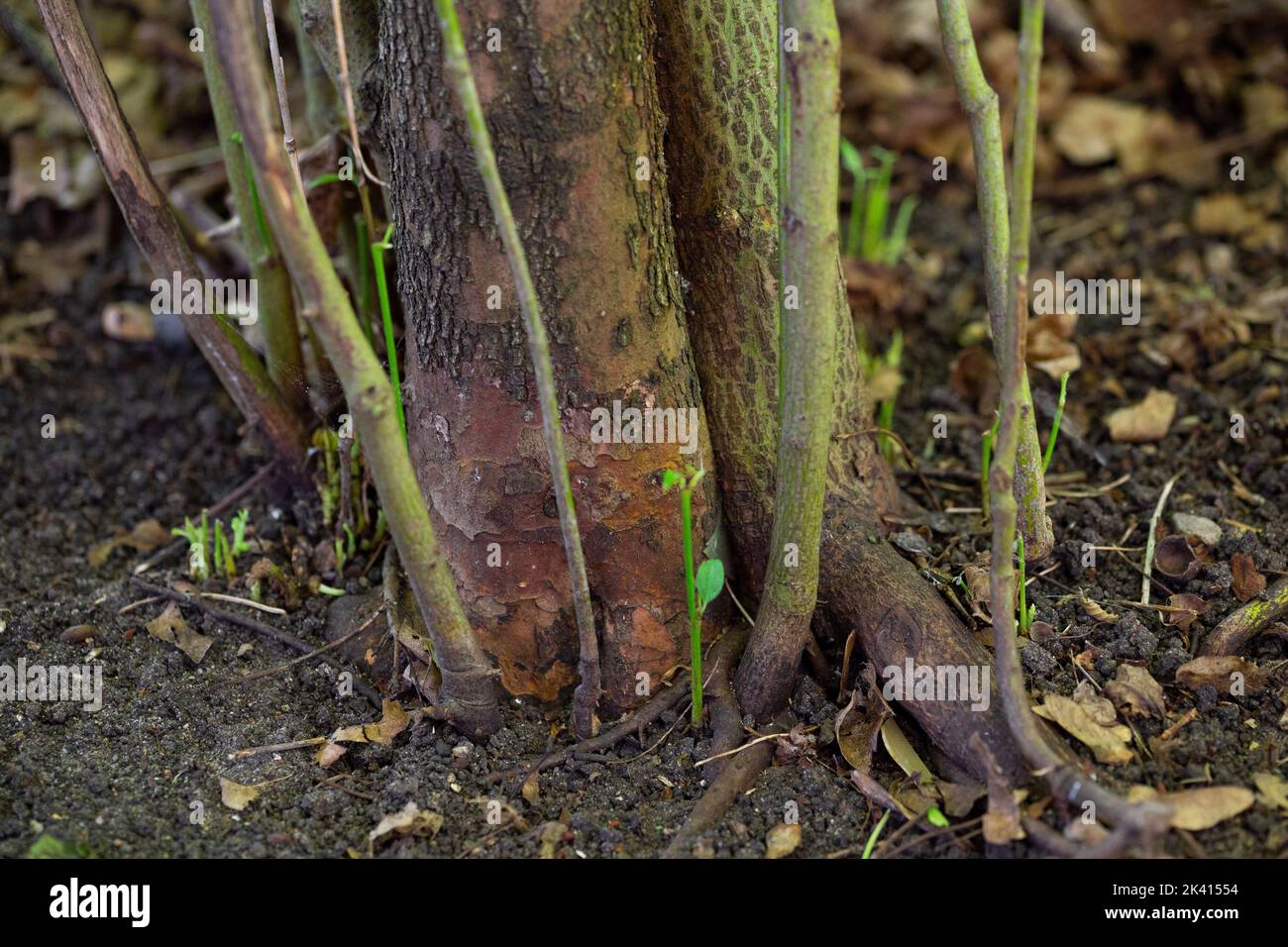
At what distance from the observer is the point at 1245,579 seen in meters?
1.92

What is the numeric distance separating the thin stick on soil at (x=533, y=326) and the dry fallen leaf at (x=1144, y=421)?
47.7 inches

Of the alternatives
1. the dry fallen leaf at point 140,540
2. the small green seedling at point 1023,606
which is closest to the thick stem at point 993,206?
the small green seedling at point 1023,606

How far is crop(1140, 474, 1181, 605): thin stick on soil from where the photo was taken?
6.45 ft

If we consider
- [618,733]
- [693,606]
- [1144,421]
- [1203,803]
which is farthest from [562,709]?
[1144,421]

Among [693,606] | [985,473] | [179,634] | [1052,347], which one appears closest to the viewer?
[693,606]

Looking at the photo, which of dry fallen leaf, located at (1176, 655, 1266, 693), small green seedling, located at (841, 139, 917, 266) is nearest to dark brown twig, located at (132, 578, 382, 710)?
dry fallen leaf, located at (1176, 655, 1266, 693)

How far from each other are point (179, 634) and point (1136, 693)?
58.7 inches

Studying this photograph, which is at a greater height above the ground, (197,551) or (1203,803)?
(197,551)

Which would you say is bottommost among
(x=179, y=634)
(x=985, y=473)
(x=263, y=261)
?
(x=179, y=634)

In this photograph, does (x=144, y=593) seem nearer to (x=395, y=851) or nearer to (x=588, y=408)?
(x=395, y=851)

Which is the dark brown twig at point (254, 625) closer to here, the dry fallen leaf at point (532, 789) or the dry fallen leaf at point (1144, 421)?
the dry fallen leaf at point (532, 789)

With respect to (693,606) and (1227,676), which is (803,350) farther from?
(1227,676)

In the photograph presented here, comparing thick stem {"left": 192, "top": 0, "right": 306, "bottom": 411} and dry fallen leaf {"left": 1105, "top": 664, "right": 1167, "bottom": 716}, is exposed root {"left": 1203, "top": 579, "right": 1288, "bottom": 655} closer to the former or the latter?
dry fallen leaf {"left": 1105, "top": 664, "right": 1167, "bottom": 716}

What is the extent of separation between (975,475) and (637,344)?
0.85m
